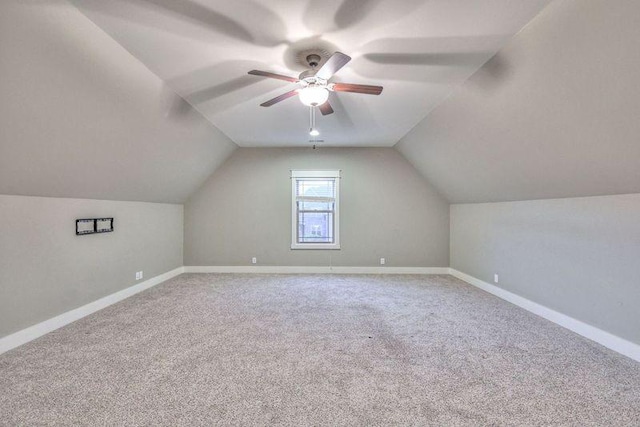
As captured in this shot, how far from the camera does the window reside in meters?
5.86

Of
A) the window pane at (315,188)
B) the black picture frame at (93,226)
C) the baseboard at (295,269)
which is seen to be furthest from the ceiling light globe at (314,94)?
the baseboard at (295,269)

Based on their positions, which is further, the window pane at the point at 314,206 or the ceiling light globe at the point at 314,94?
the window pane at the point at 314,206

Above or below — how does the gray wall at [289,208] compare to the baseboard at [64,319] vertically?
above

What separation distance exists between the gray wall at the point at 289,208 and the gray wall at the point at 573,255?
1.62 meters

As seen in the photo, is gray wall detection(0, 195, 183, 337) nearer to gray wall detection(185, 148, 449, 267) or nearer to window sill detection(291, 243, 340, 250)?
gray wall detection(185, 148, 449, 267)

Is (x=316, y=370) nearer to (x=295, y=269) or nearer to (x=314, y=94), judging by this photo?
(x=314, y=94)

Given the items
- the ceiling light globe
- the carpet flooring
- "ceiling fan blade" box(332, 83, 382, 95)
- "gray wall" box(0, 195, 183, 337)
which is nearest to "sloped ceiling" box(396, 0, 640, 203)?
"ceiling fan blade" box(332, 83, 382, 95)


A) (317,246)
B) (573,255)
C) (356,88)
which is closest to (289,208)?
(317,246)

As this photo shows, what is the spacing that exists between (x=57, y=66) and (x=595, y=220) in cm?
496

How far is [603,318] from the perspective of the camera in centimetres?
275

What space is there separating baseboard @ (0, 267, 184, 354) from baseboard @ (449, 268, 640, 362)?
5.60 meters

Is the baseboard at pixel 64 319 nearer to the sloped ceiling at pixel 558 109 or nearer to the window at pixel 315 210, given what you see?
the window at pixel 315 210

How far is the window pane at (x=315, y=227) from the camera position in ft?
19.6

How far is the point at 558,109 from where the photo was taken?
91.5 inches
